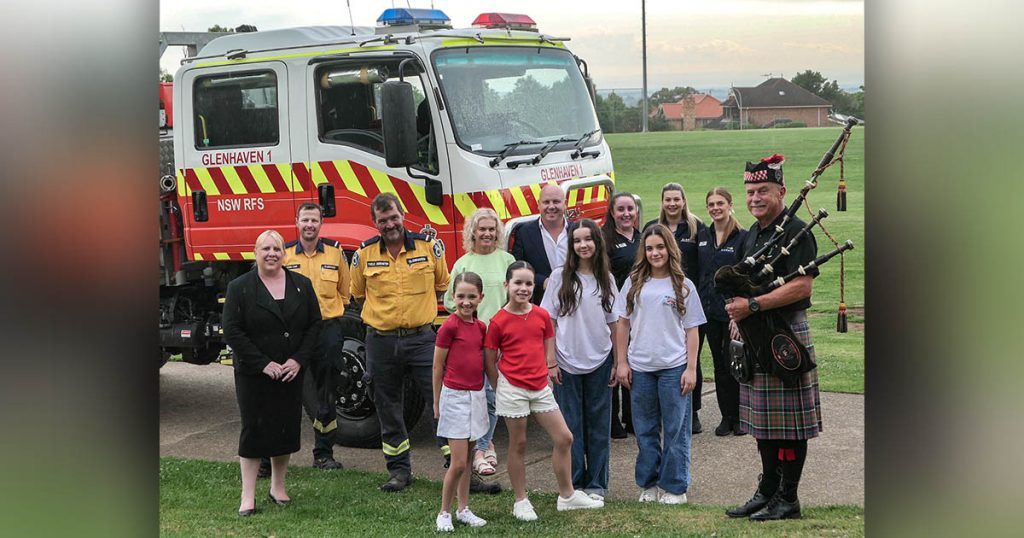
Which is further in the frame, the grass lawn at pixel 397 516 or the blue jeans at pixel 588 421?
the blue jeans at pixel 588 421

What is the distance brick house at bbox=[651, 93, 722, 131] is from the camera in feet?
41.6

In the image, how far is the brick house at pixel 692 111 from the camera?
12672 mm

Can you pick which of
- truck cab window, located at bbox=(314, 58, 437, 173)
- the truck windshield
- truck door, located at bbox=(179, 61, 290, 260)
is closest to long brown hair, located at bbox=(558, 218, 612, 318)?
the truck windshield

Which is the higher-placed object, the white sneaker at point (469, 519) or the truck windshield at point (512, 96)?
the truck windshield at point (512, 96)

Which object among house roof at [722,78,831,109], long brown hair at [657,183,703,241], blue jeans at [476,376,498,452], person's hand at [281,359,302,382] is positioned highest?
house roof at [722,78,831,109]

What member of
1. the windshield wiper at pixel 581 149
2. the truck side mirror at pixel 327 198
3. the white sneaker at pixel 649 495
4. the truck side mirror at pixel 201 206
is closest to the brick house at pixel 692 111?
the windshield wiper at pixel 581 149

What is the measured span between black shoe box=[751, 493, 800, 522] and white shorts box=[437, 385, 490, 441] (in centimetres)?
141

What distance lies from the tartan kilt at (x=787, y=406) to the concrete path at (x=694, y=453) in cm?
89

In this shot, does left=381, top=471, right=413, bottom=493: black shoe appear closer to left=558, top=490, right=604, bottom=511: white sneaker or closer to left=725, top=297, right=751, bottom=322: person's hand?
left=558, top=490, right=604, bottom=511: white sneaker

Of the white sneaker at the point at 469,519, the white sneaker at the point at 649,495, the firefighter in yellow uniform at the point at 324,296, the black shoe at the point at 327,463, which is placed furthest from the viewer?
the black shoe at the point at 327,463

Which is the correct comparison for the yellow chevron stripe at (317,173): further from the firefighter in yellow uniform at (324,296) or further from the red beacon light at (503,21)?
the red beacon light at (503,21)
